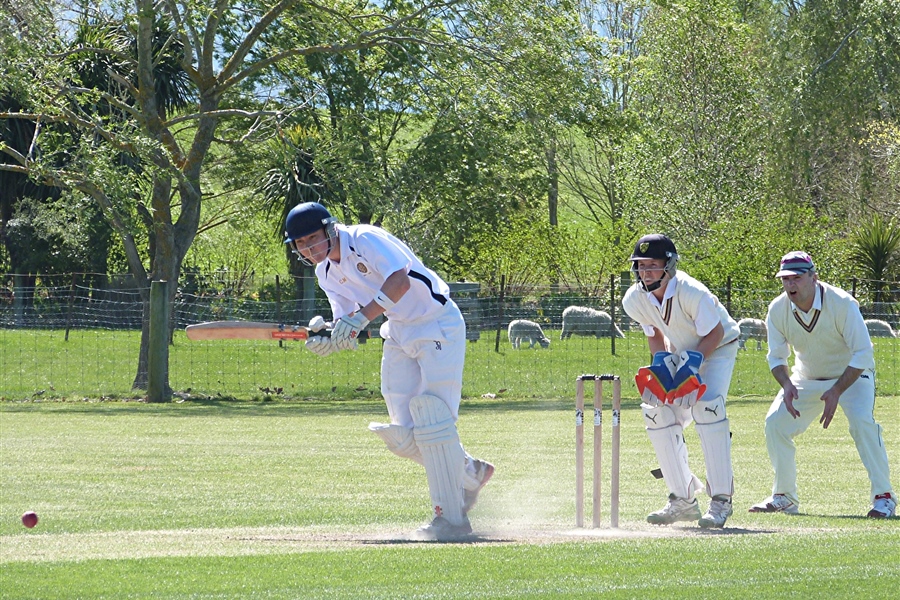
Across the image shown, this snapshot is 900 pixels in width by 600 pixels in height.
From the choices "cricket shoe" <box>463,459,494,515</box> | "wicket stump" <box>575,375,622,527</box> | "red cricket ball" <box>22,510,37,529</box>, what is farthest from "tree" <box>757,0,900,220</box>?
"red cricket ball" <box>22,510,37,529</box>

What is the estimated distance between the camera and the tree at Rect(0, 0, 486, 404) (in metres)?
20.3

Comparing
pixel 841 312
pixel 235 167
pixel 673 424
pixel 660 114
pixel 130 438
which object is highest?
pixel 660 114

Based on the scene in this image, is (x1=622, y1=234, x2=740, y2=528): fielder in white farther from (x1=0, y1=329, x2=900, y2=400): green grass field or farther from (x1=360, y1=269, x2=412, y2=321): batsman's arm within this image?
(x1=0, y1=329, x2=900, y2=400): green grass field

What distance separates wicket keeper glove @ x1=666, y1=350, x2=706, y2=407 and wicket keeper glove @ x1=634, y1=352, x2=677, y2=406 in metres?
0.04

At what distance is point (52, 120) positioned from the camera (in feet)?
70.5

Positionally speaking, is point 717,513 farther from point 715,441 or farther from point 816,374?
point 816,374

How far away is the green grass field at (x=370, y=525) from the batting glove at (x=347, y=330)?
1.14m

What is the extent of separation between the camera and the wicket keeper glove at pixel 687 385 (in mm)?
8305

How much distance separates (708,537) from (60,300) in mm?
20671

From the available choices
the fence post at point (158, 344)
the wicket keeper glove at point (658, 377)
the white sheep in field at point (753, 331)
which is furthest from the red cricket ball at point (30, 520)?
the white sheep in field at point (753, 331)

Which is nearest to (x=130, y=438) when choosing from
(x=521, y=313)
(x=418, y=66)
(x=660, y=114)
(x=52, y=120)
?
(x=52, y=120)

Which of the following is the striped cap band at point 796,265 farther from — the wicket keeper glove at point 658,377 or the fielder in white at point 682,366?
the wicket keeper glove at point 658,377

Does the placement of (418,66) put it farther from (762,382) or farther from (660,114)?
(660,114)

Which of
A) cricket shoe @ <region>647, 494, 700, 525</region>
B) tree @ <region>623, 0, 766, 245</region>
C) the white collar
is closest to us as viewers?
cricket shoe @ <region>647, 494, 700, 525</region>
